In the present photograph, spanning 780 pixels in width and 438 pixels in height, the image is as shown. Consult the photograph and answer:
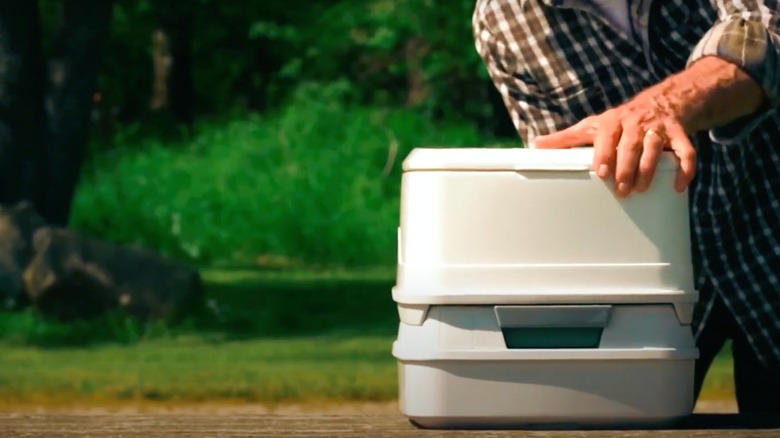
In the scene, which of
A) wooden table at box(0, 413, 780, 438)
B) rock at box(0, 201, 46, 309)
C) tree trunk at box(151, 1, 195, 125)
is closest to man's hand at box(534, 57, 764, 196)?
wooden table at box(0, 413, 780, 438)

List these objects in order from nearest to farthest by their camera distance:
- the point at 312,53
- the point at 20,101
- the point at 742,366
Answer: the point at 742,366, the point at 20,101, the point at 312,53

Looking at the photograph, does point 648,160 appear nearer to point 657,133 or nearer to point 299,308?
point 657,133

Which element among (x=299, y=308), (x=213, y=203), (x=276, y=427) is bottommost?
(x=213, y=203)

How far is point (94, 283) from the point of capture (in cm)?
977

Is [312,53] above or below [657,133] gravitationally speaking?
below

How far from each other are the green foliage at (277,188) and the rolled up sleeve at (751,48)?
1067 cm

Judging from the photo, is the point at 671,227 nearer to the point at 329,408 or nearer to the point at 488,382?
the point at 488,382

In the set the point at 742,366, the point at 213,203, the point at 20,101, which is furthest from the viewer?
the point at 213,203

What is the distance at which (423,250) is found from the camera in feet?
5.70

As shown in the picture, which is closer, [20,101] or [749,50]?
[749,50]

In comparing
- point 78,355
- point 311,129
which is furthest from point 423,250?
point 311,129

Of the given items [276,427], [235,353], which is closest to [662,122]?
[276,427]

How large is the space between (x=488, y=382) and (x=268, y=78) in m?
23.5

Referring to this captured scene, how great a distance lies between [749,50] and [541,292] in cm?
40
